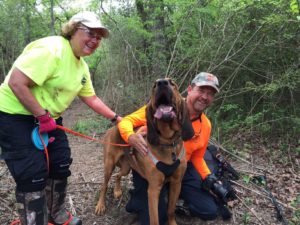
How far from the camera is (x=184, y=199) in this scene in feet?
14.0

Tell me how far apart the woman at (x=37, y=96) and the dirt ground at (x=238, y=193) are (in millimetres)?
1195

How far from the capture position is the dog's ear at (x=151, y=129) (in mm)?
3287

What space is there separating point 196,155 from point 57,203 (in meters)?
1.72

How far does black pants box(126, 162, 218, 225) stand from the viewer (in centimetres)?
388

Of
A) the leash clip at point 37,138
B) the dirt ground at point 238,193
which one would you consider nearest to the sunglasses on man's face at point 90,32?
the leash clip at point 37,138

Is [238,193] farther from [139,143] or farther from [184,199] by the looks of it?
[139,143]

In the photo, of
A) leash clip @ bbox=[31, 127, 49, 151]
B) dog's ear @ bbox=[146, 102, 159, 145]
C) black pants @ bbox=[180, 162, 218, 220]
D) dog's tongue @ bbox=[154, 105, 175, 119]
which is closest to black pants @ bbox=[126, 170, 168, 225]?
black pants @ bbox=[180, 162, 218, 220]

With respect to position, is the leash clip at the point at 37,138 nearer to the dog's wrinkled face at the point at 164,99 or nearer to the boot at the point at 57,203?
the boot at the point at 57,203

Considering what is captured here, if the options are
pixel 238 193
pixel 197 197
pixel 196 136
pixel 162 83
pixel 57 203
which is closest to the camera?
pixel 162 83

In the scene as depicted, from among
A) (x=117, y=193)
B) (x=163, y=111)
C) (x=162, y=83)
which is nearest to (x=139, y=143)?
(x=163, y=111)

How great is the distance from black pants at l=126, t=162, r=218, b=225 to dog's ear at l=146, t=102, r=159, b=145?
2.71 ft

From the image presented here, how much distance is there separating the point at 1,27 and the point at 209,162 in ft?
39.8

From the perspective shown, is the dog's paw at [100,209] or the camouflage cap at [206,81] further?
the dog's paw at [100,209]

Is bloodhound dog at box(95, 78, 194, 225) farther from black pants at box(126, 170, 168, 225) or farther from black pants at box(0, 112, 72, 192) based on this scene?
black pants at box(0, 112, 72, 192)
